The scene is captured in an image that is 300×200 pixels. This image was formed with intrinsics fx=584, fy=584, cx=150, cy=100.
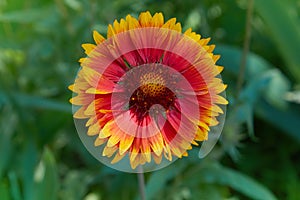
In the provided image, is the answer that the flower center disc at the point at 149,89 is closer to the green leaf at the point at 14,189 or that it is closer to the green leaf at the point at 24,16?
the green leaf at the point at 14,189

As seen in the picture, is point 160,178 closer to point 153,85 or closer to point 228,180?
point 228,180

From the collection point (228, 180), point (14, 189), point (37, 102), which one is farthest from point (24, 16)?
point (228, 180)

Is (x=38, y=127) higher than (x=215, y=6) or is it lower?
lower

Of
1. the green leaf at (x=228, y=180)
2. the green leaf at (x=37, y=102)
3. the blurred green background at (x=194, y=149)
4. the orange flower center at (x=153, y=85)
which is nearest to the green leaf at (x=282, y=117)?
the blurred green background at (x=194, y=149)

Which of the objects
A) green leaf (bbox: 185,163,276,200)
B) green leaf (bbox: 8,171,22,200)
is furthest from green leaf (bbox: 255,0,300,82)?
green leaf (bbox: 8,171,22,200)

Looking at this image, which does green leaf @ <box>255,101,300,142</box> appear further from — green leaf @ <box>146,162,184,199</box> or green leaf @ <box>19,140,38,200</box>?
green leaf @ <box>19,140,38,200</box>

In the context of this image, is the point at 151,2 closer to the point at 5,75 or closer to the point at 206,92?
the point at 5,75

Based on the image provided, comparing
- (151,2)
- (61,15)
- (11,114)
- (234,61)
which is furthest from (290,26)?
(11,114)
